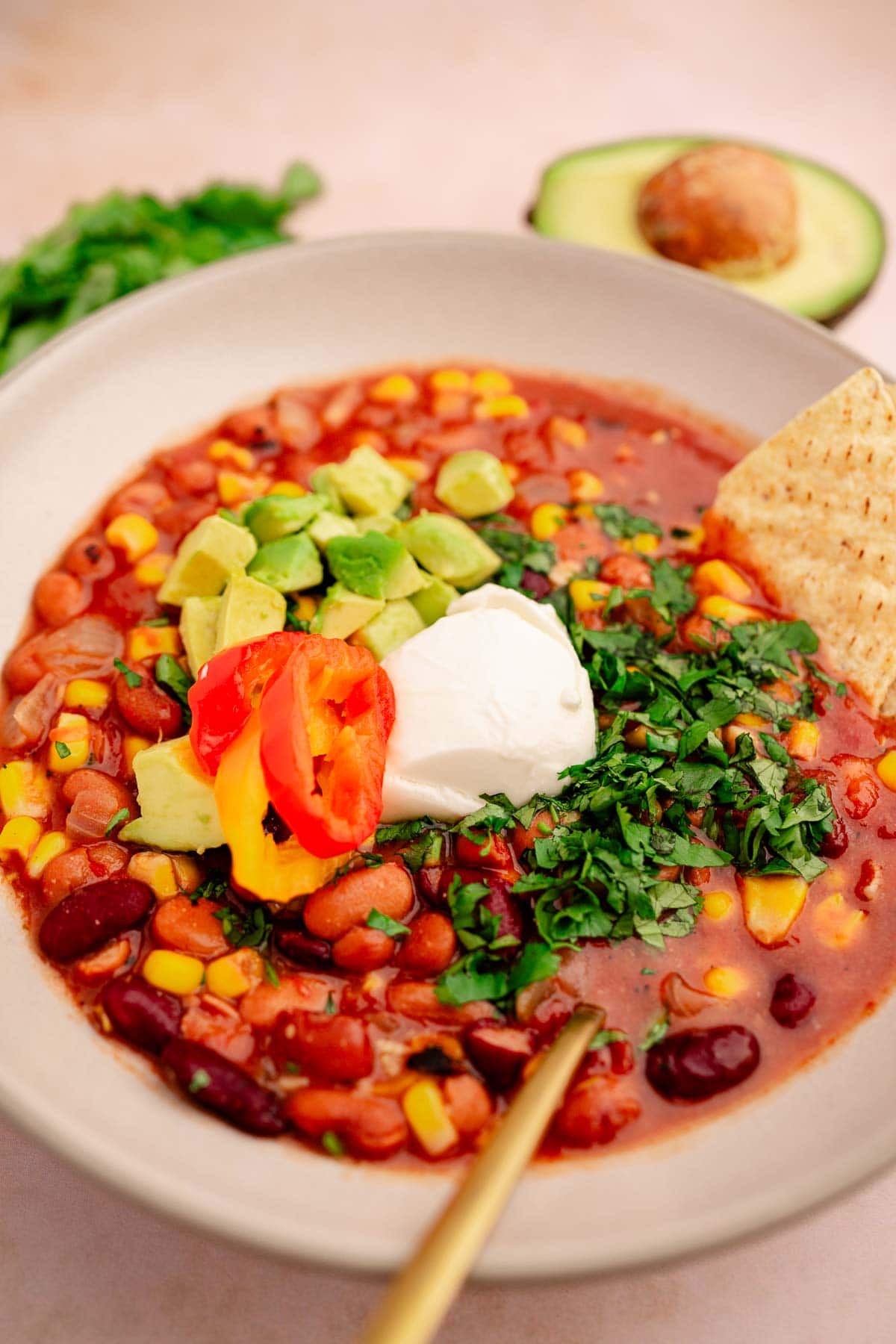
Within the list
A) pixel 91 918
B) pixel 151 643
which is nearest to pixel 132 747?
pixel 151 643

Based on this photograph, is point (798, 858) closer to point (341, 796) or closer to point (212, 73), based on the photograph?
point (341, 796)

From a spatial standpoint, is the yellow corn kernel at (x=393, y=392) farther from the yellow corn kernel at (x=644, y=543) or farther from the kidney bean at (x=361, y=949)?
the kidney bean at (x=361, y=949)

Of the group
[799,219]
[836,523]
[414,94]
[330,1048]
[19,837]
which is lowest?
[19,837]

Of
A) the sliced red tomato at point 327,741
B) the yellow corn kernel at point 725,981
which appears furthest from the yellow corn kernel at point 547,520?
the yellow corn kernel at point 725,981

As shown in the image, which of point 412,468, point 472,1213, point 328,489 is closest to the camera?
point 472,1213

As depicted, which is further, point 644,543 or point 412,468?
point 412,468

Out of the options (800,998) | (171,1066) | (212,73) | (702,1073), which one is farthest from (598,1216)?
(212,73)

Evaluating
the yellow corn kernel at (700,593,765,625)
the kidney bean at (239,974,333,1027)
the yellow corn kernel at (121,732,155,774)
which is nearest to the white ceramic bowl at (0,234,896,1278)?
the kidney bean at (239,974,333,1027)

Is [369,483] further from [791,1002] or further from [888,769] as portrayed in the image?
[791,1002]
